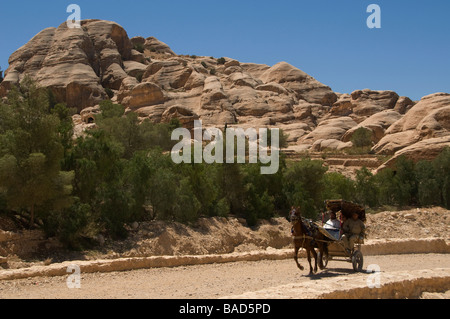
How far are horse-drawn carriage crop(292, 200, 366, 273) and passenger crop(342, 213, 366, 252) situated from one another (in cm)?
5

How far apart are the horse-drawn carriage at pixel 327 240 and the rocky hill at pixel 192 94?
120ft

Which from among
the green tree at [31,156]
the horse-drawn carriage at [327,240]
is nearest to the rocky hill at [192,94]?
the horse-drawn carriage at [327,240]

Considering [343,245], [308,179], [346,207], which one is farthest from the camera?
[308,179]

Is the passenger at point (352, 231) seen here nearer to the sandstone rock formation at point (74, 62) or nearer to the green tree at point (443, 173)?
the green tree at point (443, 173)

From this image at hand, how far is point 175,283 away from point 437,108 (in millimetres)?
45295

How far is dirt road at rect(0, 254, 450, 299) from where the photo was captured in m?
9.32

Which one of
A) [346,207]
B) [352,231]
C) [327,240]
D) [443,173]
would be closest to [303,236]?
[327,240]

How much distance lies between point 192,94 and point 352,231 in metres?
57.8

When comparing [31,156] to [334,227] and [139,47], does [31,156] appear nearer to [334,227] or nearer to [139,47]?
[334,227]

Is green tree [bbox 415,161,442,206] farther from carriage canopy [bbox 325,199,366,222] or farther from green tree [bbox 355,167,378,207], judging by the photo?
carriage canopy [bbox 325,199,366,222]

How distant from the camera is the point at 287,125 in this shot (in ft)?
221

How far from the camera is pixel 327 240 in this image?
12203mm

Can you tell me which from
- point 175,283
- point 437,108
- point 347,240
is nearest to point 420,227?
point 347,240
